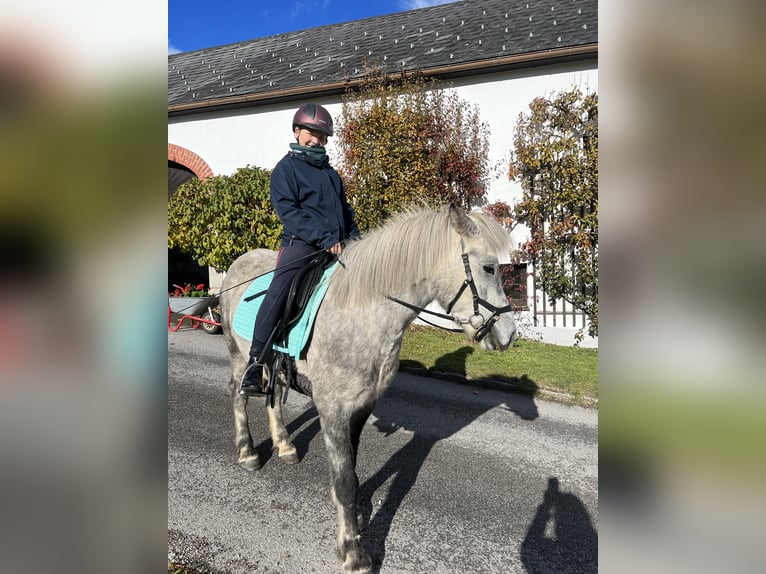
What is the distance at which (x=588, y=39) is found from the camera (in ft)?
30.1

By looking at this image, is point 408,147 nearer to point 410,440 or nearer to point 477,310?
point 410,440

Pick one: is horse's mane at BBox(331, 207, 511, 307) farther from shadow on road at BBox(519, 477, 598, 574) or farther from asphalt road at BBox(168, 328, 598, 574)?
shadow on road at BBox(519, 477, 598, 574)

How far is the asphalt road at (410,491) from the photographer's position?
2.95 m

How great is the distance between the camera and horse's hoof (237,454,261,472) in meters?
4.06

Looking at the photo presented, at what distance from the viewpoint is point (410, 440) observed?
4746 millimetres

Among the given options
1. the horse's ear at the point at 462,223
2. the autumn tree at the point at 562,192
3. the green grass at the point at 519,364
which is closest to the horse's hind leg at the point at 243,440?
the horse's ear at the point at 462,223

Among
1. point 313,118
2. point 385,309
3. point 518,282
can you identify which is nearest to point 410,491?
point 385,309

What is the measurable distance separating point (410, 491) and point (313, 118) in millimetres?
2881

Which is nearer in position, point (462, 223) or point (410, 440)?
point (462, 223)

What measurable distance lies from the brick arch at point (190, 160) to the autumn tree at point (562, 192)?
26.7ft

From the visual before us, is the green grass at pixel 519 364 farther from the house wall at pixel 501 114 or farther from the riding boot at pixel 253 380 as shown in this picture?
the riding boot at pixel 253 380
